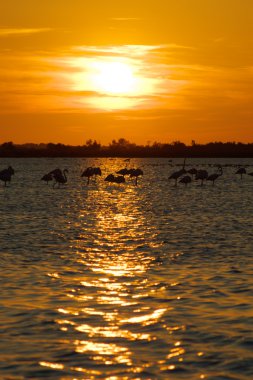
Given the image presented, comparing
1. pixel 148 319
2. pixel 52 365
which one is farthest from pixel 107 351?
pixel 148 319

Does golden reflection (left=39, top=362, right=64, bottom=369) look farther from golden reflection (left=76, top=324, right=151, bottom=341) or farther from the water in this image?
golden reflection (left=76, top=324, right=151, bottom=341)

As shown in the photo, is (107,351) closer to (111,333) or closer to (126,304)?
(111,333)

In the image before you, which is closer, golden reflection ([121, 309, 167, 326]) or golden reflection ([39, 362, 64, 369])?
golden reflection ([39, 362, 64, 369])

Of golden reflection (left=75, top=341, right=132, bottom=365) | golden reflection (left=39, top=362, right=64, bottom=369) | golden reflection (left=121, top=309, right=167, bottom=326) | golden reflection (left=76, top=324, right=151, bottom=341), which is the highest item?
golden reflection (left=121, top=309, right=167, bottom=326)

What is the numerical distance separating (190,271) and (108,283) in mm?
2402

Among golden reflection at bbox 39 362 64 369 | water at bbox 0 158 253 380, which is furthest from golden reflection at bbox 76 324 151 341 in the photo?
golden reflection at bbox 39 362 64 369

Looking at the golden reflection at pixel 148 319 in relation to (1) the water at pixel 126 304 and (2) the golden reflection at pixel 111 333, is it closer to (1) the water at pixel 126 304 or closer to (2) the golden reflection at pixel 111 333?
(1) the water at pixel 126 304

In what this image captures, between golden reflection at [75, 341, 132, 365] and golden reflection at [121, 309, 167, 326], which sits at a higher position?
golden reflection at [121, 309, 167, 326]

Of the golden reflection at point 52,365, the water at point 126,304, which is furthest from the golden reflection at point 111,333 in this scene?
the golden reflection at point 52,365

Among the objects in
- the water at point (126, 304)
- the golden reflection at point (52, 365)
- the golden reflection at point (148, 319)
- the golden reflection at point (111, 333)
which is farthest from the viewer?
the golden reflection at point (148, 319)

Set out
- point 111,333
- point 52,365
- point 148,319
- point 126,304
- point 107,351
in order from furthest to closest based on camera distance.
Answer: point 126,304, point 148,319, point 111,333, point 107,351, point 52,365

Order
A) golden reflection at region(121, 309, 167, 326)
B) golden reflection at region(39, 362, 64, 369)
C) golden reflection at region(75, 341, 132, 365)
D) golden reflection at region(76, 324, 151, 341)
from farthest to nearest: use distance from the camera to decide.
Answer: golden reflection at region(121, 309, 167, 326)
golden reflection at region(76, 324, 151, 341)
golden reflection at region(75, 341, 132, 365)
golden reflection at region(39, 362, 64, 369)

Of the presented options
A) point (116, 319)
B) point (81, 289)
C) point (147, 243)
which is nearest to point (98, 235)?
point (147, 243)

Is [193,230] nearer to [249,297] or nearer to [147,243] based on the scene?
[147,243]
